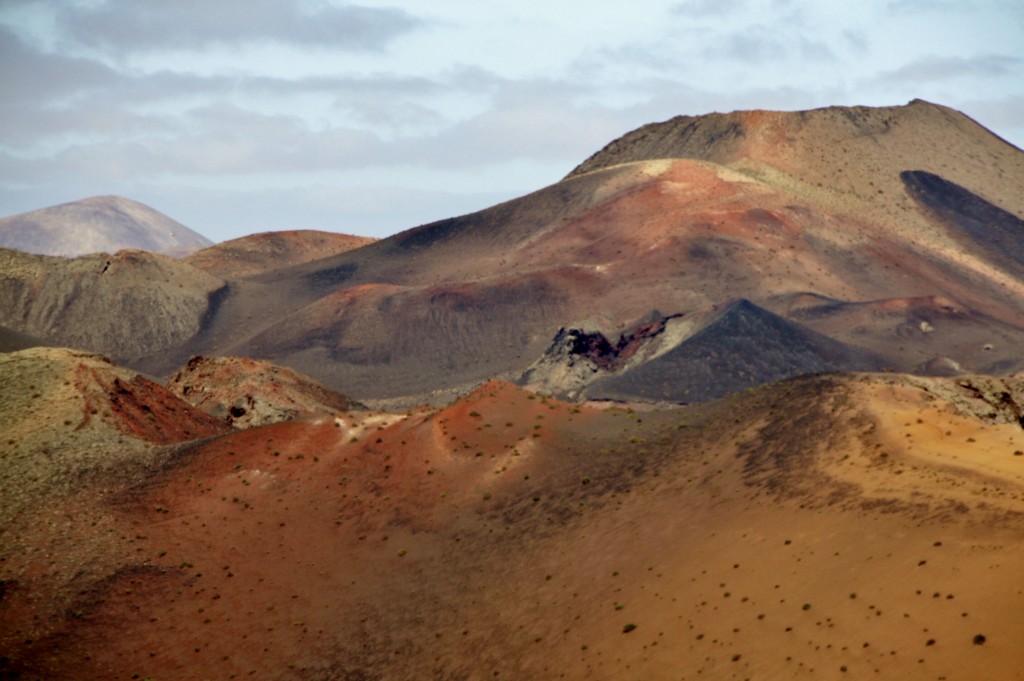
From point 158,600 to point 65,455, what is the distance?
33.8ft

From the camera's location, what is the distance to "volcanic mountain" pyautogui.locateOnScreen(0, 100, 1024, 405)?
→ 9856 centimetres

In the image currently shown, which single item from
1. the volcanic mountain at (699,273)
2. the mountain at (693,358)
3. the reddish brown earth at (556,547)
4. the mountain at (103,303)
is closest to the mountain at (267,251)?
the volcanic mountain at (699,273)

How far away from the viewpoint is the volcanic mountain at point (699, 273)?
98562mm

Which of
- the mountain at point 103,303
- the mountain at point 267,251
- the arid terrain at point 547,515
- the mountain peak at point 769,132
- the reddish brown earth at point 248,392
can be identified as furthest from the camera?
the mountain at point 267,251

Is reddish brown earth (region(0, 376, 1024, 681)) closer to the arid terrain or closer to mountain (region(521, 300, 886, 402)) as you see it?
the arid terrain

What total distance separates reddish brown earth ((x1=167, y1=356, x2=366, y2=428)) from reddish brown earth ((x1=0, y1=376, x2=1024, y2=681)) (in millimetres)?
12965

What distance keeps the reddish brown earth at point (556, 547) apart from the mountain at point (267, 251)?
105656 millimetres

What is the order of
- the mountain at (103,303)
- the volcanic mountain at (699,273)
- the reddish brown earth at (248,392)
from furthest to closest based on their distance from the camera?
the mountain at (103,303), the volcanic mountain at (699,273), the reddish brown earth at (248,392)

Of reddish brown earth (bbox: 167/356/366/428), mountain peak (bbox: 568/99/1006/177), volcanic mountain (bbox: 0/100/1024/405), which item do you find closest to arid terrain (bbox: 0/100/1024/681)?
reddish brown earth (bbox: 167/356/366/428)

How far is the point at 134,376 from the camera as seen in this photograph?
188 ft

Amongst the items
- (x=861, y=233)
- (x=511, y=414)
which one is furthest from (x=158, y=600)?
(x=861, y=233)

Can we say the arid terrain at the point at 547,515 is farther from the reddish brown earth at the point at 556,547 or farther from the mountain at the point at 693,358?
the mountain at the point at 693,358

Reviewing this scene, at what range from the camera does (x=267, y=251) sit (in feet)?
547

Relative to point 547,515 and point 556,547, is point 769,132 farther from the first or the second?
point 556,547
